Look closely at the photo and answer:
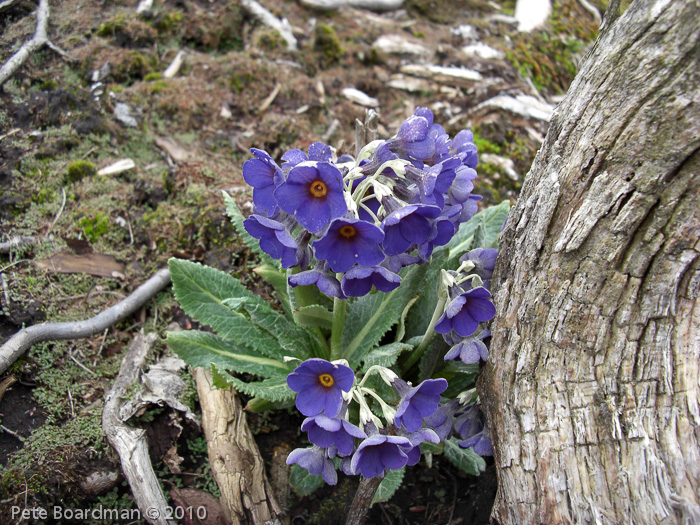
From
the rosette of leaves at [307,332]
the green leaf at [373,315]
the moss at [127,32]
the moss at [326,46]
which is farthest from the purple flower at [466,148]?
the moss at [127,32]

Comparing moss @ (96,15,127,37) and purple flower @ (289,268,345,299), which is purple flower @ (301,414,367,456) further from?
moss @ (96,15,127,37)

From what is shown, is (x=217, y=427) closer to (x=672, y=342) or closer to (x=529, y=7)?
(x=672, y=342)

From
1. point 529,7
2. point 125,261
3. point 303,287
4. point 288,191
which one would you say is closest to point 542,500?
point 303,287

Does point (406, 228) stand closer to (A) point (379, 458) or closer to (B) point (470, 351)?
(B) point (470, 351)

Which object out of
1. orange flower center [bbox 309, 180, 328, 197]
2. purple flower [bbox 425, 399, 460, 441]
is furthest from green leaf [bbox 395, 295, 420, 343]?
orange flower center [bbox 309, 180, 328, 197]

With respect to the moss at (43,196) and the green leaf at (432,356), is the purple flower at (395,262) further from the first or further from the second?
the moss at (43,196)

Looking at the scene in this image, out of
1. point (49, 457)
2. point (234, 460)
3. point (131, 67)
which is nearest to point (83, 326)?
point (49, 457)
